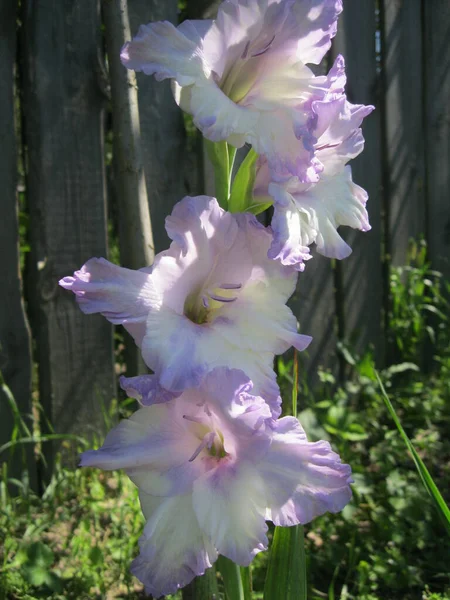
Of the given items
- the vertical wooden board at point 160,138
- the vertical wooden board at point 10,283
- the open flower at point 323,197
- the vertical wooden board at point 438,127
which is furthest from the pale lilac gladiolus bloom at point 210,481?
the vertical wooden board at point 438,127

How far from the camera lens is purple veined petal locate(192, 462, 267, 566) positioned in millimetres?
781

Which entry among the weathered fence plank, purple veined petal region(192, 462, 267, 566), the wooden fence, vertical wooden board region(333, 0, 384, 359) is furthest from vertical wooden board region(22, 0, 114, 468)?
purple veined petal region(192, 462, 267, 566)

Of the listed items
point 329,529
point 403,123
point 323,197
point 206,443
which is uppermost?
point 403,123

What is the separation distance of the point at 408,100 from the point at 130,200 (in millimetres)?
1991

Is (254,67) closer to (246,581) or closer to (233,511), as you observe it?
(233,511)

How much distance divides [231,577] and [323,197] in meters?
0.59

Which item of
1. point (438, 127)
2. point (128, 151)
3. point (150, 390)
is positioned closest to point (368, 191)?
point (438, 127)

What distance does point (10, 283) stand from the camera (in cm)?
187

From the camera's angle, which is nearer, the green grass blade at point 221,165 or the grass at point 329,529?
the green grass blade at point 221,165

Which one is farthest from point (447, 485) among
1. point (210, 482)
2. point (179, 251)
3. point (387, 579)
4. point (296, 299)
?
point (179, 251)

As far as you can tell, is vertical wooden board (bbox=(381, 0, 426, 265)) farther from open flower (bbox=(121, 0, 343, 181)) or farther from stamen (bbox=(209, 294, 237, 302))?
stamen (bbox=(209, 294, 237, 302))

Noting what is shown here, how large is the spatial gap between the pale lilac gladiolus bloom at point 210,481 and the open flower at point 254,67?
327mm

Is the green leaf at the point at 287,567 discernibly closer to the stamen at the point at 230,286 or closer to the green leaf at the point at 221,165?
the stamen at the point at 230,286

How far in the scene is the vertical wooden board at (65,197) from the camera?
1.79m
